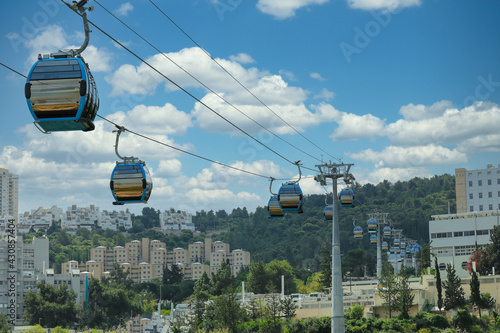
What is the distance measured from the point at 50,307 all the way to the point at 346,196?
3646 inches

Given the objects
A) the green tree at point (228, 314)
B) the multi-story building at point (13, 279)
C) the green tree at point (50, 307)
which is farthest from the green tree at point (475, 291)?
the multi-story building at point (13, 279)

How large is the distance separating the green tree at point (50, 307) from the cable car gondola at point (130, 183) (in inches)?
4278

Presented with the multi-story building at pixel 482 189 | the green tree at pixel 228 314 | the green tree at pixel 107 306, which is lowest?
the green tree at pixel 107 306

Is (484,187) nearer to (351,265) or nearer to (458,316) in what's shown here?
(351,265)

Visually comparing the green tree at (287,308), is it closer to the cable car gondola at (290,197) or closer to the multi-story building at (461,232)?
the cable car gondola at (290,197)

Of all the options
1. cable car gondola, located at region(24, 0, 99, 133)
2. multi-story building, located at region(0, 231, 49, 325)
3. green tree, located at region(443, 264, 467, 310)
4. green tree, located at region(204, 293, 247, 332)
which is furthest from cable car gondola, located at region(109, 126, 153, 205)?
multi-story building, located at region(0, 231, 49, 325)

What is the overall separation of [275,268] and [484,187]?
135 ft

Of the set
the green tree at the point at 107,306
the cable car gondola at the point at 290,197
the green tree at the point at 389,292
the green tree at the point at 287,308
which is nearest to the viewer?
the cable car gondola at the point at 290,197

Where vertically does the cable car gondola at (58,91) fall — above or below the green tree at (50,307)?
above

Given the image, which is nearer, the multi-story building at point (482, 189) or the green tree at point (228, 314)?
the green tree at point (228, 314)

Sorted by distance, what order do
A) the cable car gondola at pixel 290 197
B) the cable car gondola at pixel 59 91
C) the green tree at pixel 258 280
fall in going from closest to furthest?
the cable car gondola at pixel 59 91, the cable car gondola at pixel 290 197, the green tree at pixel 258 280

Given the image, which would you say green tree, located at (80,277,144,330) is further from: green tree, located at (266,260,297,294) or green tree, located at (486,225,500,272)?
green tree, located at (486,225,500,272)

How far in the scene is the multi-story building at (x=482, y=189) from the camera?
125750 mm

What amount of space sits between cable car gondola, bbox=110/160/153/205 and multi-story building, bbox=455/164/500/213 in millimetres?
117425
